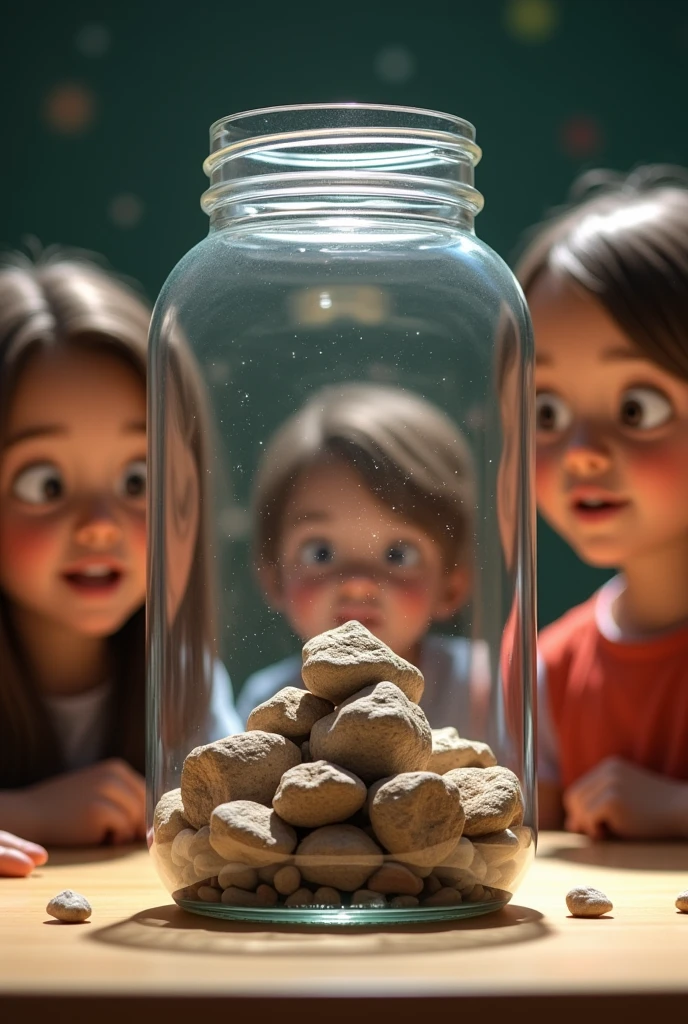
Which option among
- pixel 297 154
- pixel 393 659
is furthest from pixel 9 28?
pixel 393 659

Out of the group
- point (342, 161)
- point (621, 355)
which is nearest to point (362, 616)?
point (342, 161)

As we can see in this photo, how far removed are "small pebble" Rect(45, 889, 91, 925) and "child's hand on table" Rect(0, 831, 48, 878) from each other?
0.18 meters

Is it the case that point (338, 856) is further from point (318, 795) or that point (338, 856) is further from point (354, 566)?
point (354, 566)

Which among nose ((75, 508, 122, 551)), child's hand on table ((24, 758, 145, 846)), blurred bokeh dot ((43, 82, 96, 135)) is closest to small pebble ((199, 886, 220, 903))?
child's hand on table ((24, 758, 145, 846))

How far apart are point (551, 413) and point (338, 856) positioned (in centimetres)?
70

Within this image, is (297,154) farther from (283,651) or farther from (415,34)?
(415,34)

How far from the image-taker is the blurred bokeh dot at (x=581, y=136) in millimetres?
2039

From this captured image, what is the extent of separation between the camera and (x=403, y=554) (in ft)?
2.24

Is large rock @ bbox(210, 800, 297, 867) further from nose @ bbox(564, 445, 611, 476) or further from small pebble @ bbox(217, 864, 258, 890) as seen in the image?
nose @ bbox(564, 445, 611, 476)

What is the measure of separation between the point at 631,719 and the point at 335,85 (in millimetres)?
1105

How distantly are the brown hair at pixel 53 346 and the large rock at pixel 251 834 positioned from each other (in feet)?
2.18

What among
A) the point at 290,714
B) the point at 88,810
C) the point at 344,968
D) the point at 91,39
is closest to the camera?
the point at 344,968

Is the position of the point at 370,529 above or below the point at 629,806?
above

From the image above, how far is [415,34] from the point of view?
2.04 metres
